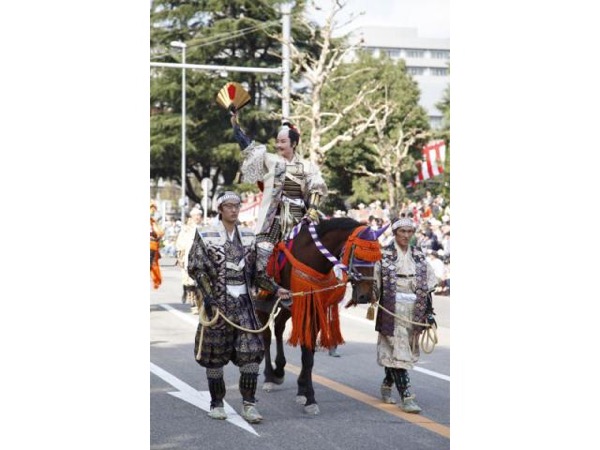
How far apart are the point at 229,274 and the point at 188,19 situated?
26.6 metres

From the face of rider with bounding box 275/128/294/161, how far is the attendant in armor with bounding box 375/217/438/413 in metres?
1.09

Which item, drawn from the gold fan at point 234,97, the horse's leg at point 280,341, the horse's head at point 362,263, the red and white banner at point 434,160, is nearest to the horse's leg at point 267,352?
the horse's leg at point 280,341

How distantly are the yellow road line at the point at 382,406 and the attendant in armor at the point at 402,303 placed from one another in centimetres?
15

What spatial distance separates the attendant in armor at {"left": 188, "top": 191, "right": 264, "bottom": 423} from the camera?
22.5ft

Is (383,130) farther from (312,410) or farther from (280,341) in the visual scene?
(312,410)

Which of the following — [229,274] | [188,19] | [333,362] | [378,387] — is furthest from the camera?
[188,19]

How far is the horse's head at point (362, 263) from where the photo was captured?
6934 millimetres

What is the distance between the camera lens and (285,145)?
26.0 ft

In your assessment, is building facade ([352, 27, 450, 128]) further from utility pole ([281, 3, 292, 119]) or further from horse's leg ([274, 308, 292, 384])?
horse's leg ([274, 308, 292, 384])

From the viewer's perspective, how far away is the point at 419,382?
8.83 m

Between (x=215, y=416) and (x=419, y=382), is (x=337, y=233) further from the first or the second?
(x=419, y=382)

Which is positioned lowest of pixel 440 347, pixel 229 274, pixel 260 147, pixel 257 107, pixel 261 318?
pixel 440 347

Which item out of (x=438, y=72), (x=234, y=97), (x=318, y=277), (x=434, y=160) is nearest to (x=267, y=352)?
(x=318, y=277)
